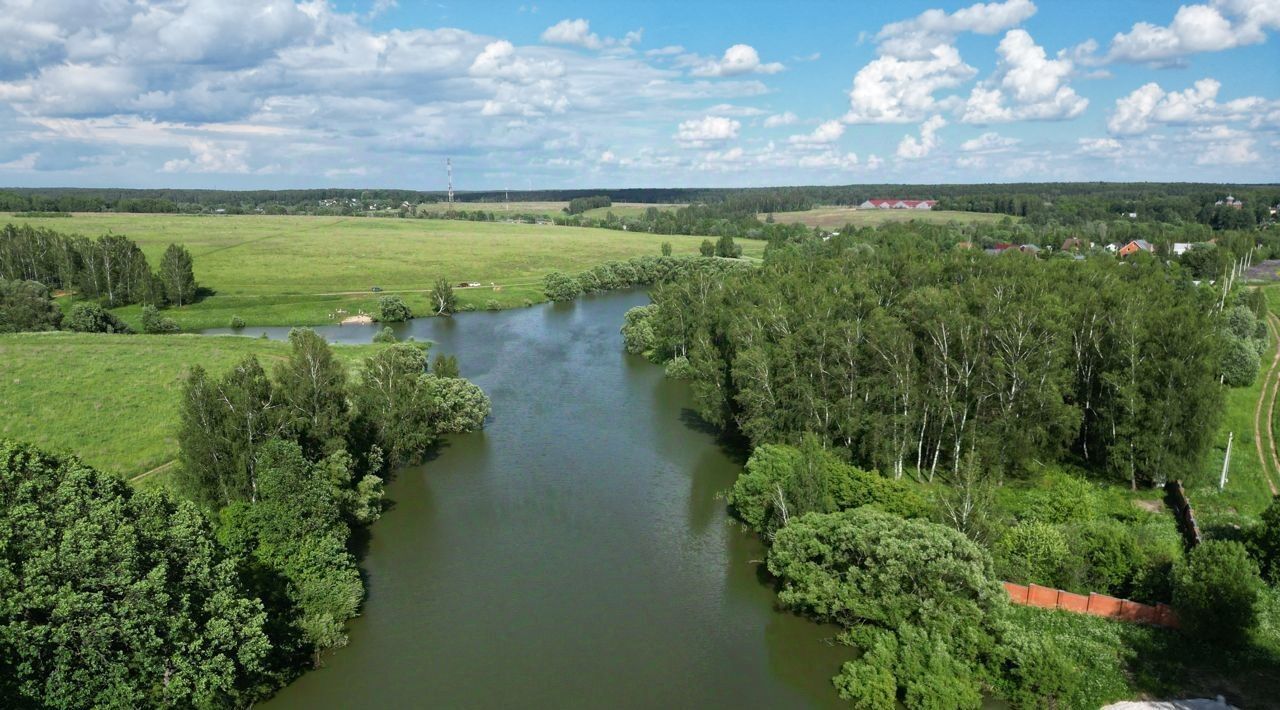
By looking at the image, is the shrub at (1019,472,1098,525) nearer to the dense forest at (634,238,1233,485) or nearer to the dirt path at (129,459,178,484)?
the dense forest at (634,238,1233,485)

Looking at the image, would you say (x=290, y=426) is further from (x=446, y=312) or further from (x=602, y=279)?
(x=602, y=279)

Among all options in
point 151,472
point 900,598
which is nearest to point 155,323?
point 151,472

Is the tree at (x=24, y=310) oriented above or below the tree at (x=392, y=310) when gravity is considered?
above

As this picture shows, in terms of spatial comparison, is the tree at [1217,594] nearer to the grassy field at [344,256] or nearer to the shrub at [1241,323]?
the shrub at [1241,323]

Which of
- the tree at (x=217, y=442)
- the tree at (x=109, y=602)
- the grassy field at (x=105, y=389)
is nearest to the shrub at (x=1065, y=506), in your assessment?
the tree at (x=109, y=602)

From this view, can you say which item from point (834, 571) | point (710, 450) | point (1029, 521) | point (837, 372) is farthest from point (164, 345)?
point (1029, 521)

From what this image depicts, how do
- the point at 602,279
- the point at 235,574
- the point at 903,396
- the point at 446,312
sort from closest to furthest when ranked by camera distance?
the point at 235,574
the point at 903,396
the point at 446,312
the point at 602,279
